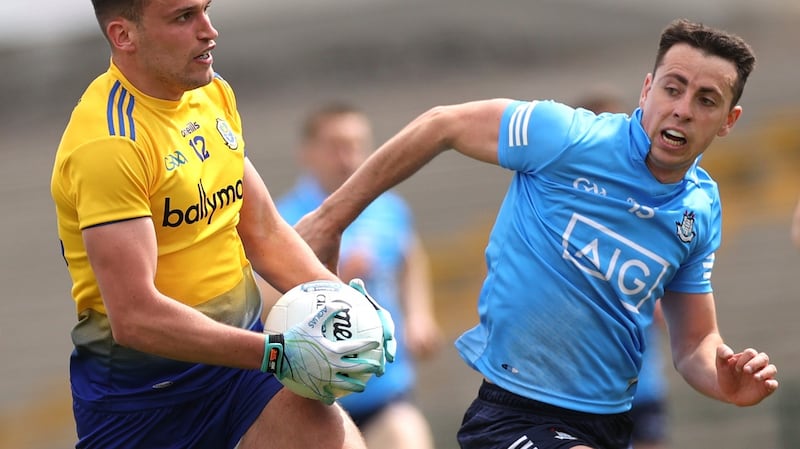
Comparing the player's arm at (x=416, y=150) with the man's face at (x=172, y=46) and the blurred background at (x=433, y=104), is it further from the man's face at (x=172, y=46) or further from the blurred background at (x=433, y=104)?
the blurred background at (x=433, y=104)

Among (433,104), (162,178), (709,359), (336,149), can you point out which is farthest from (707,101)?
(433,104)

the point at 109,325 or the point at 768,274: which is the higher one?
the point at 109,325

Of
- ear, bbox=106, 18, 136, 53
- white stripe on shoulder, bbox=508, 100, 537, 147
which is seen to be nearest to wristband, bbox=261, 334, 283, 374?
ear, bbox=106, 18, 136, 53

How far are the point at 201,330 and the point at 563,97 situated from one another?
40.4ft

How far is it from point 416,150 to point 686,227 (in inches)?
40.6

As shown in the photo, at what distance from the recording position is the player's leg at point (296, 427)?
4.55 metres

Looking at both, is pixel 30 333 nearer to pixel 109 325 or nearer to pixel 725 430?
pixel 725 430

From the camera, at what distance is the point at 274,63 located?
17.6 m

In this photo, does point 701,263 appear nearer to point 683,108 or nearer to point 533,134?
point 683,108

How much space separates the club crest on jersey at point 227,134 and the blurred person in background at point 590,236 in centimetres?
75

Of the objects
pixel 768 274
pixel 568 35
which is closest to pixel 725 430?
pixel 768 274

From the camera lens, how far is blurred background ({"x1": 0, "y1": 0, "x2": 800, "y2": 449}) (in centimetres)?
1505

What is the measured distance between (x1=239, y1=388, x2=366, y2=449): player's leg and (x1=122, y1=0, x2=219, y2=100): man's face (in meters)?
1.13

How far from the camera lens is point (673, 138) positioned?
15.6 feet
